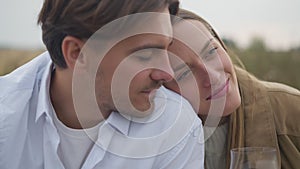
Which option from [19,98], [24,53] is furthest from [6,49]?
[19,98]

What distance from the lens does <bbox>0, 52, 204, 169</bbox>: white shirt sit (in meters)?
1.29

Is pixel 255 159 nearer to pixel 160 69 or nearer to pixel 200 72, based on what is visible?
pixel 160 69

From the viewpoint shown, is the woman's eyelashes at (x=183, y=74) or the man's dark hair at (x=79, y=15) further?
the woman's eyelashes at (x=183, y=74)

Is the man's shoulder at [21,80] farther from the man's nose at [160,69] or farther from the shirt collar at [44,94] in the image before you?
the man's nose at [160,69]

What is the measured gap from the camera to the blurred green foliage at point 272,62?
3.54 metres

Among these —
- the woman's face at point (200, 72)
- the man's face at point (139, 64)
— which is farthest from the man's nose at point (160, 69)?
the woman's face at point (200, 72)

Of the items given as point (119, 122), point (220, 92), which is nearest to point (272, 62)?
point (220, 92)

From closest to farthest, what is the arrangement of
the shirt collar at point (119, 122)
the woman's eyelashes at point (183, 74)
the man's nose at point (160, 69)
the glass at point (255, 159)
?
1. the glass at point (255, 159)
2. the man's nose at point (160, 69)
3. the shirt collar at point (119, 122)
4. the woman's eyelashes at point (183, 74)

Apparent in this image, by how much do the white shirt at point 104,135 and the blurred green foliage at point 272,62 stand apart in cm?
217

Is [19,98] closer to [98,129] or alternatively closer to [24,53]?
[98,129]

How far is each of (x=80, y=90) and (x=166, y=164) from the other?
26 cm

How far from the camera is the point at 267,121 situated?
1562 mm

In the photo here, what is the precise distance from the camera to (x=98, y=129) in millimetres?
1323

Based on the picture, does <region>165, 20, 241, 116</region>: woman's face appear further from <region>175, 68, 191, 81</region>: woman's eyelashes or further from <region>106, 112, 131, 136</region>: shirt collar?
<region>106, 112, 131, 136</region>: shirt collar
